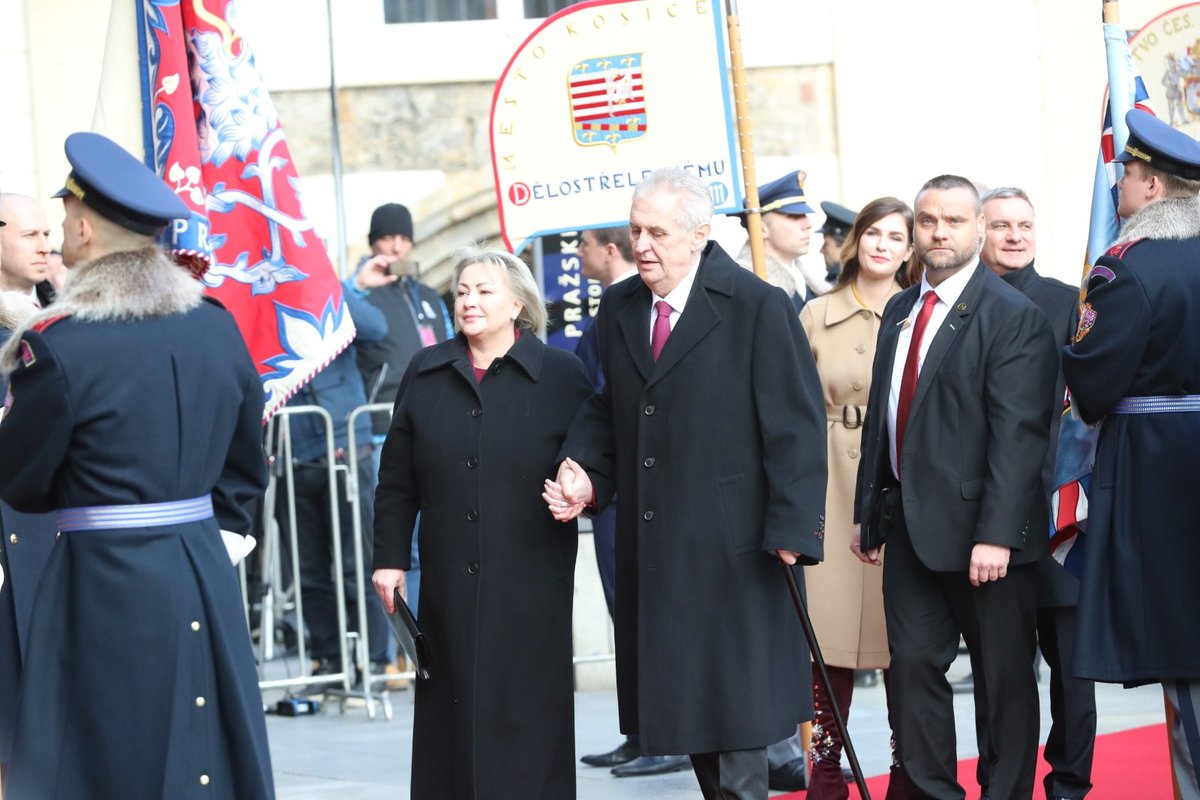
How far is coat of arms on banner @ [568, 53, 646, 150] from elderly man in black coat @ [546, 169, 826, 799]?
151 centimetres

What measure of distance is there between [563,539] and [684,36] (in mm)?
2166

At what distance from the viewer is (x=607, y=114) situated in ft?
22.7

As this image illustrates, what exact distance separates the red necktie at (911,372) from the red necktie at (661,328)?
88 centimetres

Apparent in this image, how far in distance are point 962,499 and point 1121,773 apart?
1622 mm

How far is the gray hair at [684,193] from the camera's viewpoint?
537cm

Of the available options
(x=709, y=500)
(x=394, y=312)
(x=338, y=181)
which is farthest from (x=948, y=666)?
(x=338, y=181)

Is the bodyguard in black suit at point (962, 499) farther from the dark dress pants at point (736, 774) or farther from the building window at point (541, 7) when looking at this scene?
the building window at point (541, 7)

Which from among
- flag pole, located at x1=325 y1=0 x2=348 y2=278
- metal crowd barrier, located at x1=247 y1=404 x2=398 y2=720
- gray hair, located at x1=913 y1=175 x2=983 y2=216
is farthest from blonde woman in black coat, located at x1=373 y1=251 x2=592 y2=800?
flag pole, located at x1=325 y1=0 x2=348 y2=278

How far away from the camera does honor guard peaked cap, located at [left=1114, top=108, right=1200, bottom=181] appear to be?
5512 millimetres

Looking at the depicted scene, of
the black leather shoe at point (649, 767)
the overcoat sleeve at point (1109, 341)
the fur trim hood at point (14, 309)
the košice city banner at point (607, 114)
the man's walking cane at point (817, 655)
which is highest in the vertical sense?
the košice city banner at point (607, 114)

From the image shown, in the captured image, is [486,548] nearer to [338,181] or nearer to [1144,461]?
[1144,461]

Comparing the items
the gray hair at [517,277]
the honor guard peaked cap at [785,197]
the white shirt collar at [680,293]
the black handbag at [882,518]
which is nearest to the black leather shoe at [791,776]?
the black handbag at [882,518]

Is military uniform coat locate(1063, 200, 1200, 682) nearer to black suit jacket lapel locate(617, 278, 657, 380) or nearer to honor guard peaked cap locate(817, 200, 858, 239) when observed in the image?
black suit jacket lapel locate(617, 278, 657, 380)

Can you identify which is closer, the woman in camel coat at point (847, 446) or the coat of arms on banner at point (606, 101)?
the woman in camel coat at point (847, 446)
